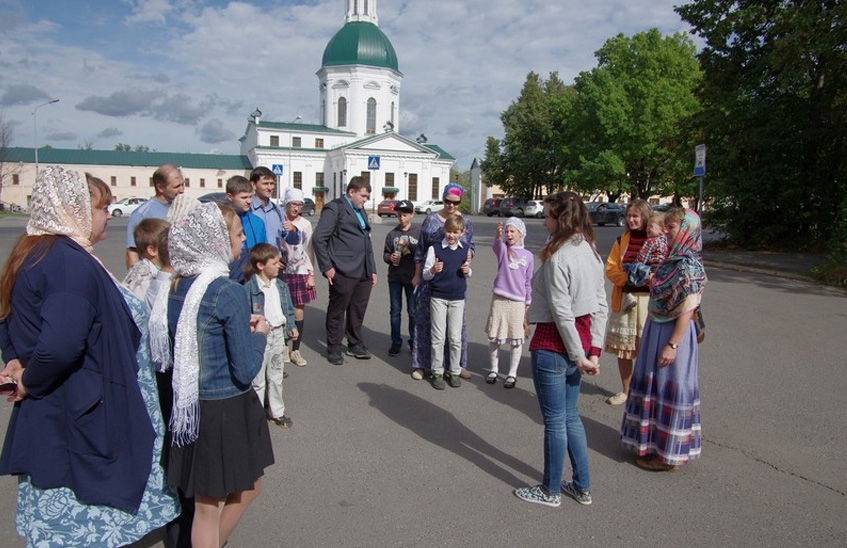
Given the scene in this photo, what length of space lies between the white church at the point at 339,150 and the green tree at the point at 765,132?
4672cm

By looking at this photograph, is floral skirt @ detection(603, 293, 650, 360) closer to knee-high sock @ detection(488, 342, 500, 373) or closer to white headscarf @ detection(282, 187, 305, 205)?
knee-high sock @ detection(488, 342, 500, 373)

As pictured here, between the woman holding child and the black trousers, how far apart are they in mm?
2938

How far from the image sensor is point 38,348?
233 cm

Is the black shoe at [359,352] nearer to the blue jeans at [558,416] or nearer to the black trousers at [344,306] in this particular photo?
the black trousers at [344,306]

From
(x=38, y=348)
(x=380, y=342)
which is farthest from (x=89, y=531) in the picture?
(x=380, y=342)

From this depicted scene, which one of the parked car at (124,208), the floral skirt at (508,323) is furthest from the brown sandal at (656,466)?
the parked car at (124,208)

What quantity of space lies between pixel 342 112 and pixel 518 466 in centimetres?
7080

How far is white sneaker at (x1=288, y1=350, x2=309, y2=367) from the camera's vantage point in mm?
6921

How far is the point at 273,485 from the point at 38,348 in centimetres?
212

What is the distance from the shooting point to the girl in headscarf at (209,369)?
2703 millimetres

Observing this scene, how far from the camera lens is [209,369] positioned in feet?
9.08

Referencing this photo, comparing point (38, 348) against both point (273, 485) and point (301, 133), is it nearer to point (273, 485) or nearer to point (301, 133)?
Answer: point (273, 485)

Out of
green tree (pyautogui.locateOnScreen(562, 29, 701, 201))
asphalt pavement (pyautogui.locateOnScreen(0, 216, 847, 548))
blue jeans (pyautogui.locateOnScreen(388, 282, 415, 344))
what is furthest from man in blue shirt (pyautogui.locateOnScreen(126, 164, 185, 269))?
green tree (pyautogui.locateOnScreen(562, 29, 701, 201))

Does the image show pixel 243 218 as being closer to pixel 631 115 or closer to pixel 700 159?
pixel 700 159
